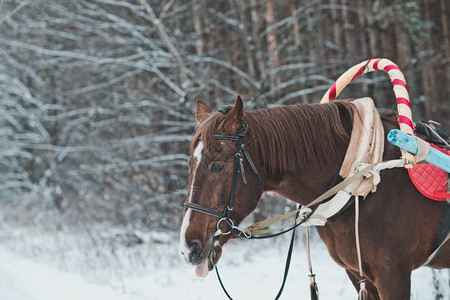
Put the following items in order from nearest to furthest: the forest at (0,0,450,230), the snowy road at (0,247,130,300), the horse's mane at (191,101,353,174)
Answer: the horse's mane at (191,101,353,174)
the snowy road at (0,247,130,300)
the forest at (0,0,450,230)

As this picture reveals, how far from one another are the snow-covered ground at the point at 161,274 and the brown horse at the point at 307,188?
6.39 feet

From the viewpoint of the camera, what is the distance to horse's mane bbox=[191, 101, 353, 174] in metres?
2.63

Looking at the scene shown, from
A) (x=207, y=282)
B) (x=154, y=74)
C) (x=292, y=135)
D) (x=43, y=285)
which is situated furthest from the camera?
(x=154, y=74)

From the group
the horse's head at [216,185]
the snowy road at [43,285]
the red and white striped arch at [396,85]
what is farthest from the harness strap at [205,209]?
the snowy road at [43,285]

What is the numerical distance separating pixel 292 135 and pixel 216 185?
0.54m

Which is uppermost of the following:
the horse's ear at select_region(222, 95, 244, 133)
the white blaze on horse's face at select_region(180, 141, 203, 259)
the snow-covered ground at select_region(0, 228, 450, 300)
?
the horse's ear at select_region(222, 95, 244, 133)

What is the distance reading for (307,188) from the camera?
8.96 feet

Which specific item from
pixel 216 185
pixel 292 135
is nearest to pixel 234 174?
pixel 216 185

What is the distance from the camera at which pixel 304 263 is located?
6375mm

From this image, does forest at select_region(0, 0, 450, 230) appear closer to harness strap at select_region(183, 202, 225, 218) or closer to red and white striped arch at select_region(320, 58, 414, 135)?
red and white striped arch at select_region(320, 58, 414, 135)

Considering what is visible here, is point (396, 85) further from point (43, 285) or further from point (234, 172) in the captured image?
point (43, 285)

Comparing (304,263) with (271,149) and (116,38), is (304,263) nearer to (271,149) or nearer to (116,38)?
(271,149)

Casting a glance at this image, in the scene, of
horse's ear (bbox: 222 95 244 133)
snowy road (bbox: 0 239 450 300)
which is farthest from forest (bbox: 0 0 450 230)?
horse's ear (bbox: 222 95 244 133)

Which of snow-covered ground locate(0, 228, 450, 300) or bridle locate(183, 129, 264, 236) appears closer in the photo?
bridle locate(183, 129, 264, 236)
